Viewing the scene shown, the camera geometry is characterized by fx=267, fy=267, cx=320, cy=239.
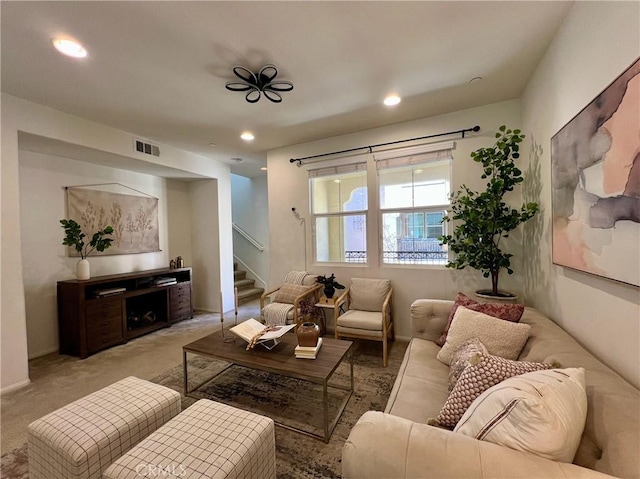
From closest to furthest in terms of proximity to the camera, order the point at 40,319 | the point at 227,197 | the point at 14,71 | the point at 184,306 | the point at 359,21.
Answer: the point at 359,21 < the point at 14,71 < the point at 40,319 < the point at 184,306 < the point at 227,197

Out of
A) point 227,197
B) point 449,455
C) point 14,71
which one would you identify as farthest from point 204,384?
point 227,197

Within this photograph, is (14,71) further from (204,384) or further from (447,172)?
(447,172)

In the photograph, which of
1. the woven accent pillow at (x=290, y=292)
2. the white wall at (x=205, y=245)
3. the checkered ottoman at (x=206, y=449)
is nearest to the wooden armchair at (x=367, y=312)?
the woven accent pillow at (x=290, y=292)

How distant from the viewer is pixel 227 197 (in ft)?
16.3

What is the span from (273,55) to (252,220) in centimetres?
457

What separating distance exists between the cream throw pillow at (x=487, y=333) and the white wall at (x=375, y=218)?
1396mm

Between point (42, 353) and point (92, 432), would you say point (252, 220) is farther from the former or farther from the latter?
point (92, 432)

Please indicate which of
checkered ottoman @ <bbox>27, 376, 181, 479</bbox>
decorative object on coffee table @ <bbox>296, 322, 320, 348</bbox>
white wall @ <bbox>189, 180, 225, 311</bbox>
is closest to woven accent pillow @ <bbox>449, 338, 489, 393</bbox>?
decorative object on coffee table @ <bbox>296, 322, 320, 348</bbox>

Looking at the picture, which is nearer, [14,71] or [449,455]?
[449,455]

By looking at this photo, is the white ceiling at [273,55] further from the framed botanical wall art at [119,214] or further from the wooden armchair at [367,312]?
the wooden armchair at [367,312]

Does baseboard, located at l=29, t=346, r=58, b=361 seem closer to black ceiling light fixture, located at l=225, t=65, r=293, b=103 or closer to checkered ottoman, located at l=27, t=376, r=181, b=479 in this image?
checkered ottoman, located at l=27, t=376, r=181, b=479

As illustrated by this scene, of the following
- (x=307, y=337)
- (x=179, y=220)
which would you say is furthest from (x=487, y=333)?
(x=179, y=220)

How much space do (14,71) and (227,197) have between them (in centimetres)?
299

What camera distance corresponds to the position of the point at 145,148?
11.8 feet
